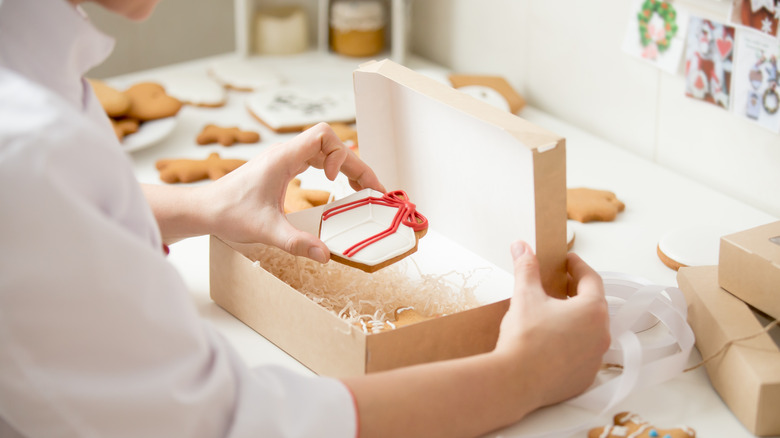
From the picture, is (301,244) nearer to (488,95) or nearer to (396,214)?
(396,214)

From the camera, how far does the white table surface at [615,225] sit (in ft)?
2.57

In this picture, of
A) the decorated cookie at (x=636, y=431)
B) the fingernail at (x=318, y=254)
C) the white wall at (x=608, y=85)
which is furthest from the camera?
the white wall at (x=608, y=85)

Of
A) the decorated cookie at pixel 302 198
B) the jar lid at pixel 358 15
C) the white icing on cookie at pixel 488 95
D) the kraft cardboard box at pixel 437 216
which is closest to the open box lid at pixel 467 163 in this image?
the kraft cardboard box at pixel 437 216

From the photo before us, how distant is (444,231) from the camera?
1.07 meters

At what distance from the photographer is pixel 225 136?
1394mm

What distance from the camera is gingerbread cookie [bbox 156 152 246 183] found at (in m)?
1.26

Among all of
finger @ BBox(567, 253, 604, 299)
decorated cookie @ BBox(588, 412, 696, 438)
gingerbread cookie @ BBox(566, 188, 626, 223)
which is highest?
finger @ BBox(567, 253, 604, 299)

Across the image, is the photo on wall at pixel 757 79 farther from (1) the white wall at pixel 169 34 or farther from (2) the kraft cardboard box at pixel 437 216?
(1) the white wall at pixel 169 34

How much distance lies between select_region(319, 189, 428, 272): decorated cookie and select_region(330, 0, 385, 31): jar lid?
0.79 metres

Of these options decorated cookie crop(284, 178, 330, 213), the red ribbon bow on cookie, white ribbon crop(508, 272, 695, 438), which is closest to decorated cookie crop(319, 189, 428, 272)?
the red ribbon bow on cookie

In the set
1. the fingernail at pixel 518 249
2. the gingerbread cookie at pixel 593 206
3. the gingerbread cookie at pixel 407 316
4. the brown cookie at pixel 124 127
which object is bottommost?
the gingerbread cookie at pixel 407 316

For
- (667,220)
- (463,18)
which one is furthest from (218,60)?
(667,220)

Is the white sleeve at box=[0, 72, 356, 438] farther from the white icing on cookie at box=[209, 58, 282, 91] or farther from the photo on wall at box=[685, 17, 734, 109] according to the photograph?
the white icing on cookie at box=[209, 58, 282, 91]

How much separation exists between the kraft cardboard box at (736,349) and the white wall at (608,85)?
0.32 meters
